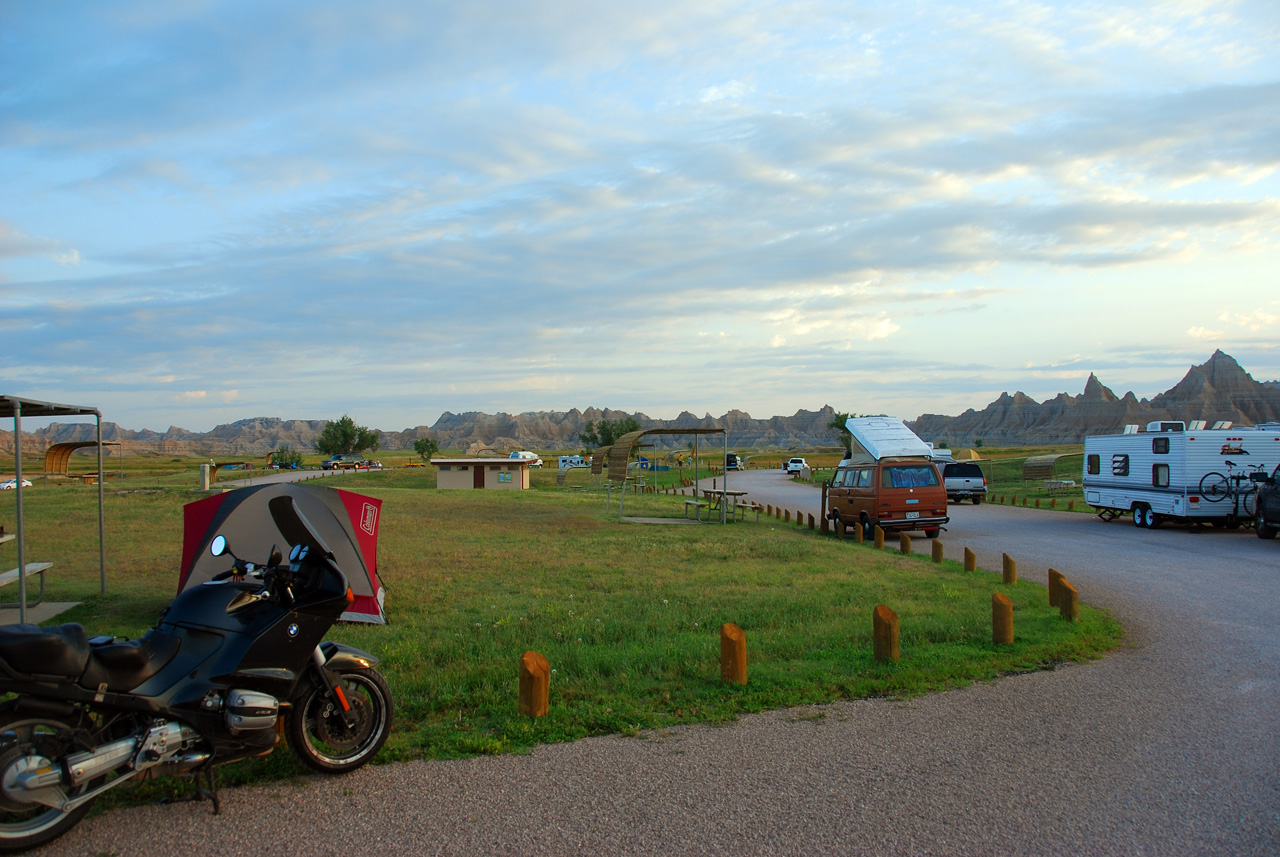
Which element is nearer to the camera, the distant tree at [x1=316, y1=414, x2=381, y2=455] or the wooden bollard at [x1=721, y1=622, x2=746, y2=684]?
the wooden bollard at [x1=721, y1=622, x2=746, y2=684]

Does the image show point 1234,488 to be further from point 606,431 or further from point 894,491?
point 606,431

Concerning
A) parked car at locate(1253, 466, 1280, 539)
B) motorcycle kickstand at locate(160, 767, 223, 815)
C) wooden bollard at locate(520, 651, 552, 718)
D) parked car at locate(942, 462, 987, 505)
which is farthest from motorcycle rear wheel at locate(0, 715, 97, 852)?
parked car at locate(942, 462, 987, 505)

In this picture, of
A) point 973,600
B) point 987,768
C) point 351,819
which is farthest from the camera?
point 973,600

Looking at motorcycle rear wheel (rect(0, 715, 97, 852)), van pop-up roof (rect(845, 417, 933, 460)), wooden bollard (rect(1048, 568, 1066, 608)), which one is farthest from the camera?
van pop-up roof (rect(845, 417, 933, 460))

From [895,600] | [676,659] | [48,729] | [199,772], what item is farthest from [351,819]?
[895,600]

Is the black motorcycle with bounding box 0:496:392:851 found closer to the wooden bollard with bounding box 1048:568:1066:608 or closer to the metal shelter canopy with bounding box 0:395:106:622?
the metal shelter canopy with bounding box 0:395:106:622

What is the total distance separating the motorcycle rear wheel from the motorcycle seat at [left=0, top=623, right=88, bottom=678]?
0.80 feet

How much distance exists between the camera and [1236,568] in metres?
13.1

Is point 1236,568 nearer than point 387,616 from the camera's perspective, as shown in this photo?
No

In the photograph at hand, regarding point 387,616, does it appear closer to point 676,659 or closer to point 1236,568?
point 676,659

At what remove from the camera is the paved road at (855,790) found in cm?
403

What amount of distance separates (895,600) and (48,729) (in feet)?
29.3

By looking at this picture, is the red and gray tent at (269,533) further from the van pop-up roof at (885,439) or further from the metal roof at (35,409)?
the van pop-up roof at (885,439)

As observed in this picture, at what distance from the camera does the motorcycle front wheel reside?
4.70 meters
